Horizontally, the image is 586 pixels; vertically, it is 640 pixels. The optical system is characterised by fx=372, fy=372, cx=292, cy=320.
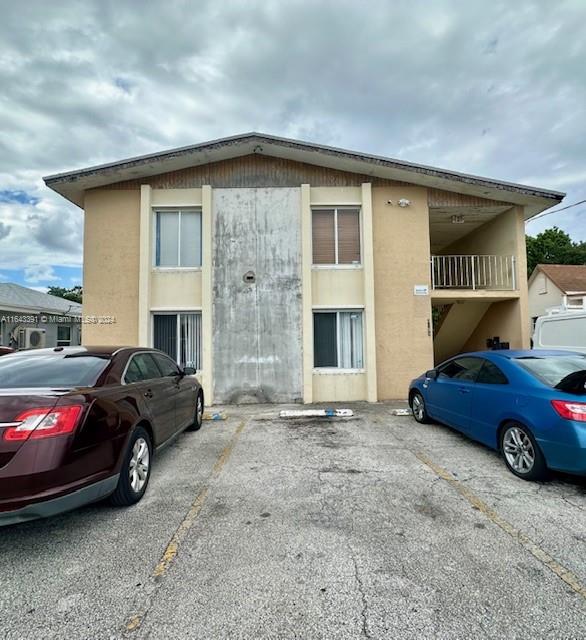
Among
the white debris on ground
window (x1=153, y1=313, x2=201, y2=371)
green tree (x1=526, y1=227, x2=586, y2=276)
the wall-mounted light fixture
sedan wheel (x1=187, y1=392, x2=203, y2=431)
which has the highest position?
green tree (x1=526, y1=227, x2=586, y2=276)

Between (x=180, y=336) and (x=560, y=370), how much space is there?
814cm

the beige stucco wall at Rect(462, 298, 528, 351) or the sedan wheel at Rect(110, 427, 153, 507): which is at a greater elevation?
the beige stucco wall at Rect(462, 298, 528, 351)

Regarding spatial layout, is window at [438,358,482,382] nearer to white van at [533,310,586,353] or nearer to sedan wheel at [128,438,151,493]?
white van at [533,310,586,353]

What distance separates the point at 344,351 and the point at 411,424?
3068 millimetres

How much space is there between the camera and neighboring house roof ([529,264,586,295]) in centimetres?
2100

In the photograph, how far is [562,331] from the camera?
7.84 meters

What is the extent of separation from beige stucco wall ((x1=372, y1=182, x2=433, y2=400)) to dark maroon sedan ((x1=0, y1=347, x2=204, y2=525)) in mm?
6419

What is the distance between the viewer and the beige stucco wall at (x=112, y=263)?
9727 mm

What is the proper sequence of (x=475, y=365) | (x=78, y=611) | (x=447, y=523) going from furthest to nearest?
(x=475, y=365), (x=447, y=523), (x=78, y=611)

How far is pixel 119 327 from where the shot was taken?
9.73 meters

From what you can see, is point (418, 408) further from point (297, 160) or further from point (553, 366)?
point (297, 160)

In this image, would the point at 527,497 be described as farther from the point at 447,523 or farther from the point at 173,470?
the point at 173,470

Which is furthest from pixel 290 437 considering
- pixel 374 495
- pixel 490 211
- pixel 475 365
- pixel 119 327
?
pixel 490 211

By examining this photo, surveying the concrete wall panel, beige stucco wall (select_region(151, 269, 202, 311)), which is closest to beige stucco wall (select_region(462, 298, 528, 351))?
the concrete wall panel
